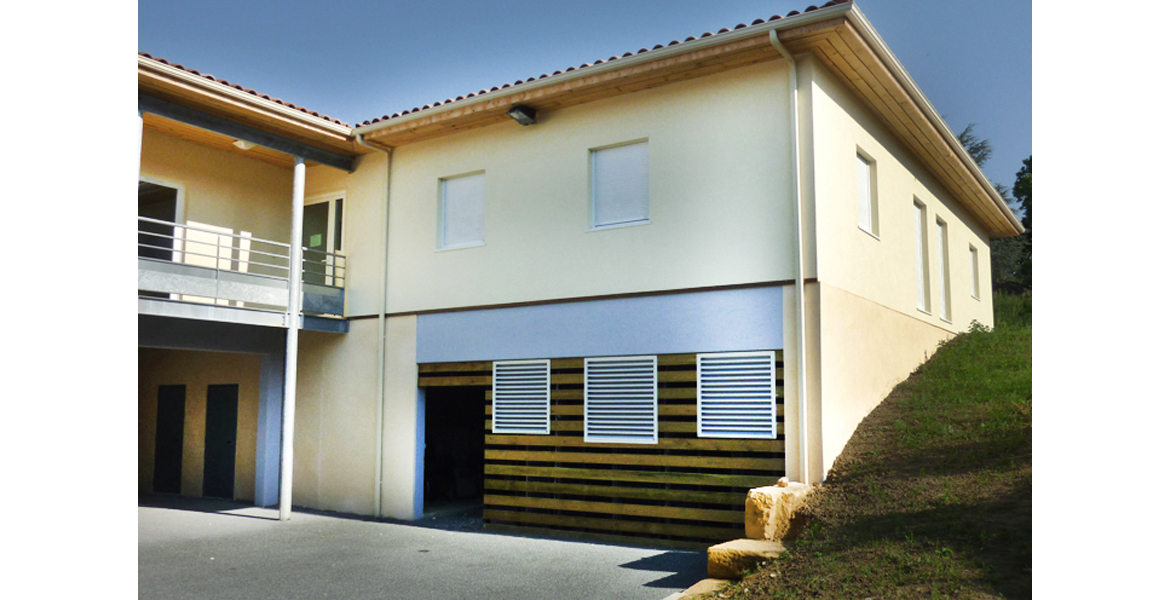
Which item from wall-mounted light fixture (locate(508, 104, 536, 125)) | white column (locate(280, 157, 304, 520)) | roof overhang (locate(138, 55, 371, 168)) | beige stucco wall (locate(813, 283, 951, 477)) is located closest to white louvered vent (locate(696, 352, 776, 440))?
beige stucco wall (locate(813, 283, 951, 477))

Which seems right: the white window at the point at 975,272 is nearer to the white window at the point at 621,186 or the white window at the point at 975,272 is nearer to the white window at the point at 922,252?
the white window at the point at 922,252

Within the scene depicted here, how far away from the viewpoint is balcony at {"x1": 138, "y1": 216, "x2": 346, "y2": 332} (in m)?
10.6

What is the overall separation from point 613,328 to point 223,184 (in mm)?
7371

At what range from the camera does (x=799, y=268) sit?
8.93 m

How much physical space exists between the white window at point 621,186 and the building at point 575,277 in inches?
1.2

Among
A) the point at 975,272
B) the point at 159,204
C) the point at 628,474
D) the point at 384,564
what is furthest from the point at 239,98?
the point at 975,272

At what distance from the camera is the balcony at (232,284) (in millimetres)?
10648

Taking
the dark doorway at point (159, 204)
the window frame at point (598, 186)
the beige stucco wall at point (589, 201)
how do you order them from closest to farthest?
the beige stucco wall at point (589, 201)
the window frame at point (598, 186)
the dark doorway at point (159, 204)

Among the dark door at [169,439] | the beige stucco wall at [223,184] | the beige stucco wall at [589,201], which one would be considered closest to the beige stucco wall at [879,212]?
the beige stucco wall at [589,201]
